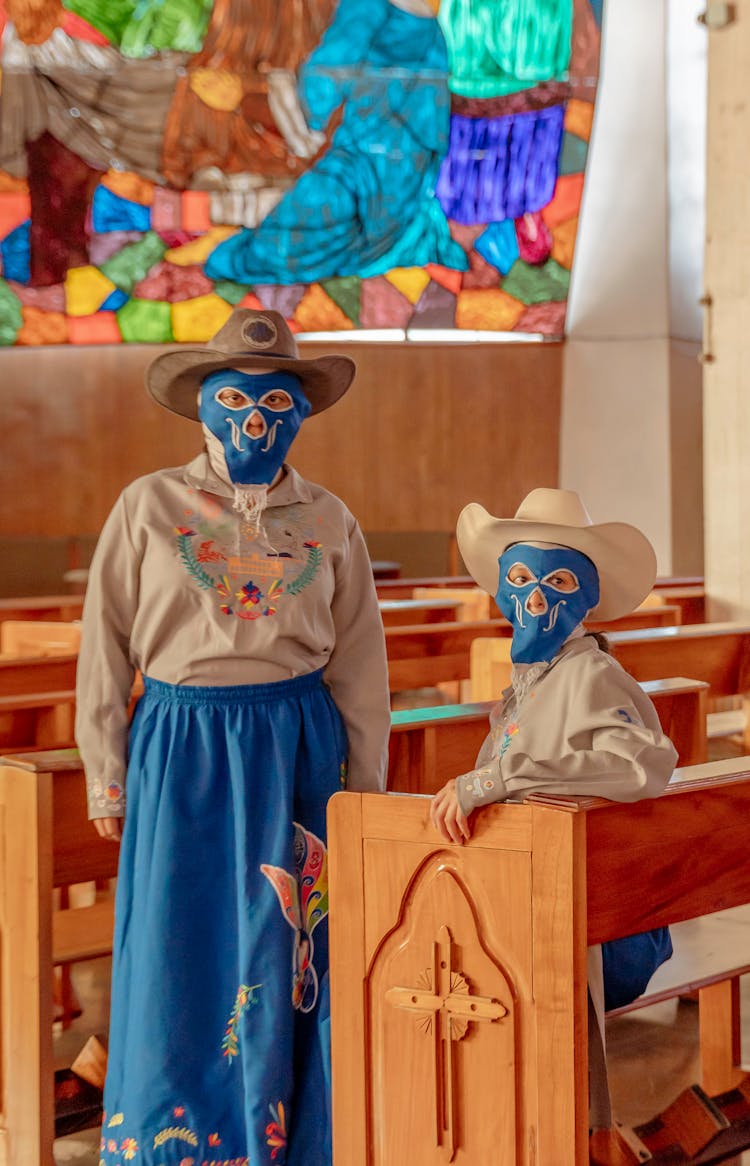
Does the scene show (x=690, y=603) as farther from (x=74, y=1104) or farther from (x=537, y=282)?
(x=74, y=1104)

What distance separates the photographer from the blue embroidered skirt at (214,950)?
84.4 inches

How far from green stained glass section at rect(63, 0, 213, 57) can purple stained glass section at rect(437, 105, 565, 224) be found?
187cm

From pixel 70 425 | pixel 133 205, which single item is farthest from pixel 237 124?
pixel 70 425

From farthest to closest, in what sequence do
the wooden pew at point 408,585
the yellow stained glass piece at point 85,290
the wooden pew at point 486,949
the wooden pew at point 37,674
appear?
the yellow stained glass piece at point 85,290, the wooden pew at point 408,585, the wooden pew at point 37,674, the wooden pew at point 486,949

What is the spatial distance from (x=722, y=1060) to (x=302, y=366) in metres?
1.61

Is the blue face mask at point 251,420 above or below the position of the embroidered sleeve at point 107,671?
above

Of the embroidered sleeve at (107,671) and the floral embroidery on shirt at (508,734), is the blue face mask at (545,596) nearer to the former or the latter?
the floral embroidery on shirt at (508,734)

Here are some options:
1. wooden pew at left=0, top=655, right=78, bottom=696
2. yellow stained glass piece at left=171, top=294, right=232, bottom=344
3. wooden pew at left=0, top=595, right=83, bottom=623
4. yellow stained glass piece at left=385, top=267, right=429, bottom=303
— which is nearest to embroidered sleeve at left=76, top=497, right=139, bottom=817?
wooden pew at left=0, top=655, right=78, bottom=696

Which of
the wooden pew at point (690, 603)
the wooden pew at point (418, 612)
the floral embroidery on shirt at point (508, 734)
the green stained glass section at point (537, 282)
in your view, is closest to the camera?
the floral embroidery on shirt at point (508, 734)

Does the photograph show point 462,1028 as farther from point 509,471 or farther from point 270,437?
point 509,471

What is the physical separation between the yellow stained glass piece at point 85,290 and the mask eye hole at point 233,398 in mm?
8070

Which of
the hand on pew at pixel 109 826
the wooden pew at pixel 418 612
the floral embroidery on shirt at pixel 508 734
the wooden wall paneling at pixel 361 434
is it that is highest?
the wooden wall paneling at pixel 361 434

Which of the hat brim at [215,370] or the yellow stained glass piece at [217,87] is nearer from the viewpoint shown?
the hat brim at [215,370]

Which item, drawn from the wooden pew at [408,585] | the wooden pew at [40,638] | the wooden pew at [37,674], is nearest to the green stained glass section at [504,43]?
the wooden pew at [408,585]
